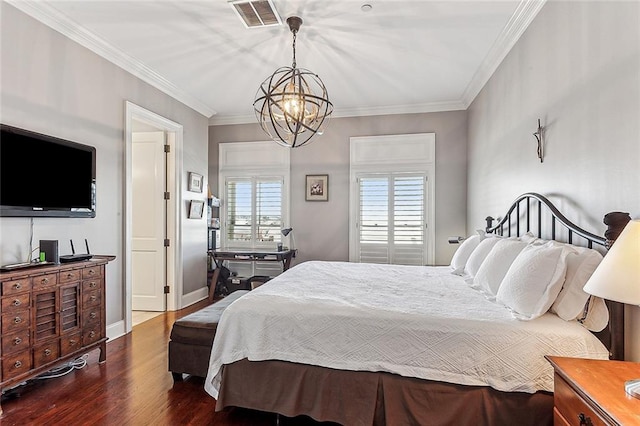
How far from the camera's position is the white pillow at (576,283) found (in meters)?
1.63

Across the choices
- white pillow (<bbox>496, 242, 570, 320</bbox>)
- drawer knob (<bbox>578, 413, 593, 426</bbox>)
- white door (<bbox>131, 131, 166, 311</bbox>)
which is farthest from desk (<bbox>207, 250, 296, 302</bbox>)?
drawer knob (<bbox>578, 413, 593, 426</bbox>)

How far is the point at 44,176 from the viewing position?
279cm

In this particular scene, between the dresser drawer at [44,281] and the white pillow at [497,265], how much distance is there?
3.10m

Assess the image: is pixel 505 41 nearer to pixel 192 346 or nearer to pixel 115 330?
pixel 192 346

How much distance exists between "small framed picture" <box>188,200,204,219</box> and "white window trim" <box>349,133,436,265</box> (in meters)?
2.27

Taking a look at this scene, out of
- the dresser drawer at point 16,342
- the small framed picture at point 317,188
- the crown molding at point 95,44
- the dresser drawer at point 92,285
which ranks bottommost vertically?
the dresser drawer at point 16,342

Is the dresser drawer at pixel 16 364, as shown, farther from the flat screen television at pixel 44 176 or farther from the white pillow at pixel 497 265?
the white pillow at pixel 497 265

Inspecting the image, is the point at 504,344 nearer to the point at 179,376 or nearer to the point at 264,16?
the point at 179,376

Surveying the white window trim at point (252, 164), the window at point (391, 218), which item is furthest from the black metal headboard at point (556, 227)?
the white window trim at point (252, 164)

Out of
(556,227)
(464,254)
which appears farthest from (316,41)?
(556,227)

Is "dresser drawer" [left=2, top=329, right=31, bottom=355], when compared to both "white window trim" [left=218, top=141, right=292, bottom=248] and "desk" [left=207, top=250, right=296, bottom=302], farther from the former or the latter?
"white window trim" [left=218, top=141, right=292, bottom=248]

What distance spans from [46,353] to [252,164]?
3.74 metres

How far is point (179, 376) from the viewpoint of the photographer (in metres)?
→ 2.64

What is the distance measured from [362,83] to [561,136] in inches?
99.3
